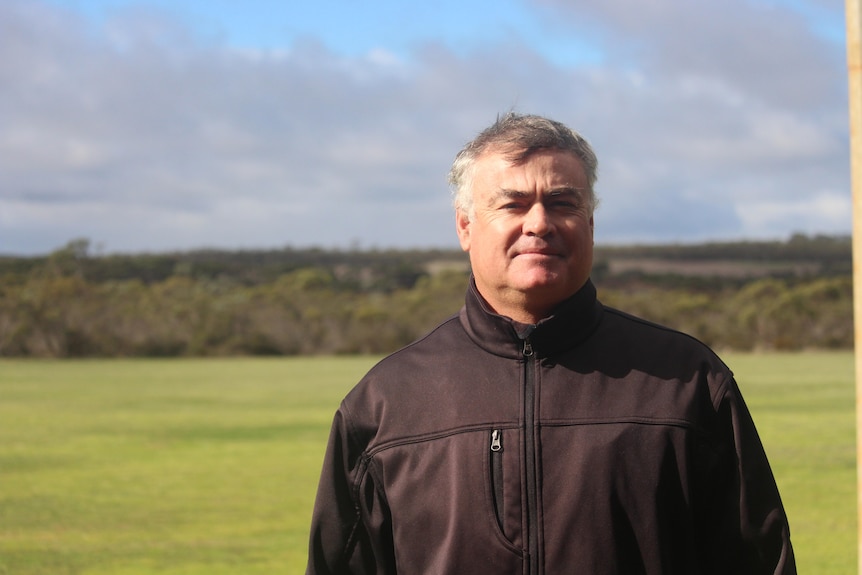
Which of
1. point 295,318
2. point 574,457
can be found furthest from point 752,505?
point 295,318

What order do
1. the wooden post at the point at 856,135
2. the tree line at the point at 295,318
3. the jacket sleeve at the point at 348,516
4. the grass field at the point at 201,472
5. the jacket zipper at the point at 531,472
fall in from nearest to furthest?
the wooden post at the point at 856,135, the jacket zipper at the point at 531,472, the jacket sleeve at the point at 348,516, the grass field at the point at 201,472, the tree line at the point at 295,318

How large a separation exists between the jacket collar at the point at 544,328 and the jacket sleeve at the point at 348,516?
0.42m

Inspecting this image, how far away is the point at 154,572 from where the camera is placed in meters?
7.68

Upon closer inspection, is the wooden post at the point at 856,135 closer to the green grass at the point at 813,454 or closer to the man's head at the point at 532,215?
the man's head at the point at 532,215

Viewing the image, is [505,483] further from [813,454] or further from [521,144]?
[813,454]

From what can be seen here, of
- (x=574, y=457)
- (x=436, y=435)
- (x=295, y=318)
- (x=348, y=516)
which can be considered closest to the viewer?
(x=574, y=457)

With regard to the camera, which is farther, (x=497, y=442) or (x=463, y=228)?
(x=463, y=228)

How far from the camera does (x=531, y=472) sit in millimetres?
2686

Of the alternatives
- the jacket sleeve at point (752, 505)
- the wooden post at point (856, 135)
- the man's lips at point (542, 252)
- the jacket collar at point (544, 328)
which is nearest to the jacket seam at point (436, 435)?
the jacket collar at point (544, 328)

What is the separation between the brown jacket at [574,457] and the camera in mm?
2664

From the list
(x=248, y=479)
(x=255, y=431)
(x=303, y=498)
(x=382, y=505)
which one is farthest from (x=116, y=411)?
(x=382, y=505)

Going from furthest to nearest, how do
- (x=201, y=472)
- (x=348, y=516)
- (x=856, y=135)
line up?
(x=201, y=472), (x=348, y=516), (x=856, y=135)

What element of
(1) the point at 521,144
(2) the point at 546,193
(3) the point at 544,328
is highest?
(1) the point at 521,144

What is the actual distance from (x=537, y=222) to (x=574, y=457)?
1.80ft
